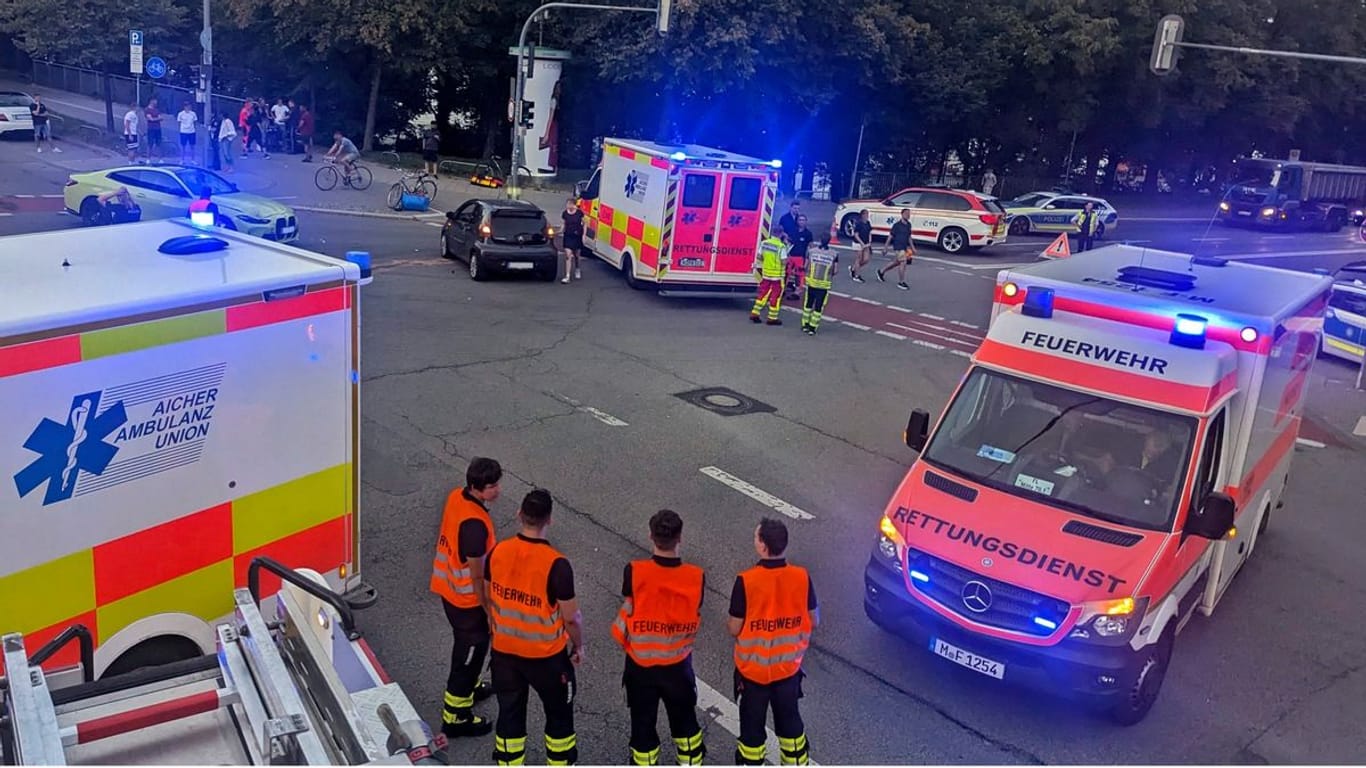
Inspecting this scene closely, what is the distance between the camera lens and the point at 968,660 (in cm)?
651

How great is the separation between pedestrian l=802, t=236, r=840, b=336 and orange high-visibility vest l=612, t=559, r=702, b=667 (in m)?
11.8

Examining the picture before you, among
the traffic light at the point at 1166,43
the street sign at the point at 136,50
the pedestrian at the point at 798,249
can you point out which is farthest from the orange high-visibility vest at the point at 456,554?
the street sign at the point at 136,50

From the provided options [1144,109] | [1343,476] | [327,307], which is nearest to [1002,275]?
[327,307]

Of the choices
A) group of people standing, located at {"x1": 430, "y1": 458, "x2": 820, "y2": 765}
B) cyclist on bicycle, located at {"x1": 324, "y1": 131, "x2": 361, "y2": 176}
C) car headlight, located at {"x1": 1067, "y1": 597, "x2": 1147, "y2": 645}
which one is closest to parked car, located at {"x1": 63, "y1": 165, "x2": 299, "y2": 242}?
cyclist on bicycle, located at {"x1": 324, "y1": 131, "x2": 361, "y2": 176}

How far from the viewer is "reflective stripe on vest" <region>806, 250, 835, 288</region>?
16438 mm

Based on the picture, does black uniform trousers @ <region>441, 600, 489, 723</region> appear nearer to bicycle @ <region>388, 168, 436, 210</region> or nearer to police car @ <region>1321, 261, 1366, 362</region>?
police car @ <region>1321, 261, 1366, 362</region>

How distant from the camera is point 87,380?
188 inches

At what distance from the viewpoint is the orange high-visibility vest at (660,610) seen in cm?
505

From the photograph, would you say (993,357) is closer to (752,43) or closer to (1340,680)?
(1340,680)

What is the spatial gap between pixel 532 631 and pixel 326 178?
26.2 m

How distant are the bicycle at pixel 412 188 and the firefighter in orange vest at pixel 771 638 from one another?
23490 mm

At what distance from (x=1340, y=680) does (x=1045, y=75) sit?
3804cm

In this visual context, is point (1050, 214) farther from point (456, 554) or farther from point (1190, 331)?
point (456, 554)

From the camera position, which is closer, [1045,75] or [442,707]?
[442,707]
